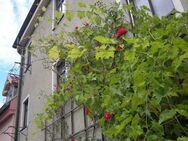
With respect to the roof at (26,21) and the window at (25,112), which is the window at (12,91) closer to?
the roof at (26,21)

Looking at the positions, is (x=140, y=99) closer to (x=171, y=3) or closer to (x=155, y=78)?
(x=155, y=78)

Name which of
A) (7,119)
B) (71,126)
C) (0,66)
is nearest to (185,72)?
(71,126)

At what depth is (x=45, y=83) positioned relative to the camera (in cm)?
786

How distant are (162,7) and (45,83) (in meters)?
4.83

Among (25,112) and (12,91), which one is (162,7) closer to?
(25,112)

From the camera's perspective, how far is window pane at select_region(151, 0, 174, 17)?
3.78 metres

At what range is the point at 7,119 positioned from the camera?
12320 mm

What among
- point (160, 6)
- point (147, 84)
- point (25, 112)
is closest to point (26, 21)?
point (25, 112)

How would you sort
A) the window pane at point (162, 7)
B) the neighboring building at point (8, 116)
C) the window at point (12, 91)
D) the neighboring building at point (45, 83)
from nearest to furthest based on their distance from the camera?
the window pane at point (162, 7)
the neighboring building at point (45, 83)
the neighboring building at point (8, 116)
the window at point (12, 91)

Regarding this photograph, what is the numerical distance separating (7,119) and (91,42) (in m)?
9.20

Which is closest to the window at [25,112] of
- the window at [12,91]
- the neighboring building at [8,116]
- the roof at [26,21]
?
the neighboring building at [8,116]

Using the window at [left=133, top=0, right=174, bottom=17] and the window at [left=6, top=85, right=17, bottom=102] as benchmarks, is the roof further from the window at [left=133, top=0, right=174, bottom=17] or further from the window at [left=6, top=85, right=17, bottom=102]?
the window at [left=133, top=0, right=174, bottom=17]

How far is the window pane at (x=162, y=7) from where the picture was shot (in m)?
3.78

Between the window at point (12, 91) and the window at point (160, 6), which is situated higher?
the window at point (12, 91)
